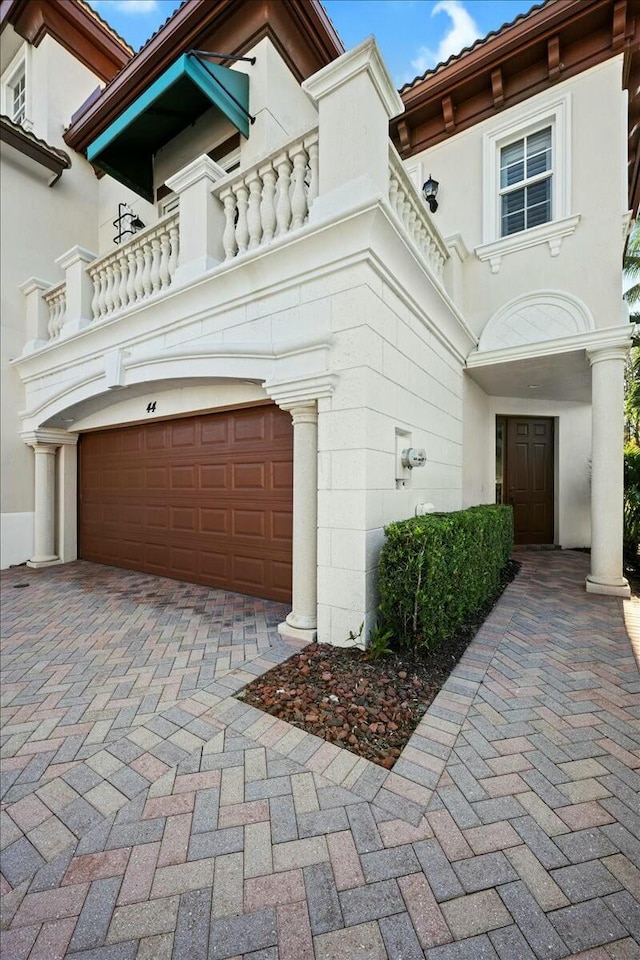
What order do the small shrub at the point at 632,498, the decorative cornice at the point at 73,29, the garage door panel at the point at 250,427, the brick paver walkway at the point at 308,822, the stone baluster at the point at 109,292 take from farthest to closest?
the decorative cornice at the point at 73,29
the small shrub at the point at 632,498
the stone baluster at the point at 109,292
the garage door panel at the point at 250,427
the brick paver walkway at the point at 308,822

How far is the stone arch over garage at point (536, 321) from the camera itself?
5.14m

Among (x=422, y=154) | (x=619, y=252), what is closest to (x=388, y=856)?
(x=619, y=252)

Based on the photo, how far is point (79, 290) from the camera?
5.73 m

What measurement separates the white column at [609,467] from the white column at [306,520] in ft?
12.3

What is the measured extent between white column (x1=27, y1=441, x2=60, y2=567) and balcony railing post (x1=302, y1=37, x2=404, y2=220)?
597 cm

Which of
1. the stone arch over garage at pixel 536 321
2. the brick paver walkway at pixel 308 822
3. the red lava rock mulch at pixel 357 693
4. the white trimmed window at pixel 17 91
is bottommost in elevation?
the brick paver walkway at pixel 308 822

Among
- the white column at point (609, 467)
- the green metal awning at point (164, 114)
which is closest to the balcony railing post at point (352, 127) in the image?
the green metal awning at point (164, 114)

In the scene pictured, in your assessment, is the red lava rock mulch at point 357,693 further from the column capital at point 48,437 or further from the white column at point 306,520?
the column capital at point 48,437

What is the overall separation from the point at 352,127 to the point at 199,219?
5.91 ft

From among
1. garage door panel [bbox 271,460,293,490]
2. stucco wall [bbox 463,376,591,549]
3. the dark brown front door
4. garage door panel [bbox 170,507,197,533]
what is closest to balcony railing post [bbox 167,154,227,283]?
garage door panel [bbox 271,460,293,490]

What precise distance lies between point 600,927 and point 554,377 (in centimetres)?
648

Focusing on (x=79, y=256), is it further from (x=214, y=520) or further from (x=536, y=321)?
(x=536, y=321)

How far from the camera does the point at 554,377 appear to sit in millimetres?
6293

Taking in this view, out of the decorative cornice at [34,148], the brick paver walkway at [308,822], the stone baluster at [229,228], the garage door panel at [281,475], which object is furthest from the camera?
the decorative cornice at [34,148]
